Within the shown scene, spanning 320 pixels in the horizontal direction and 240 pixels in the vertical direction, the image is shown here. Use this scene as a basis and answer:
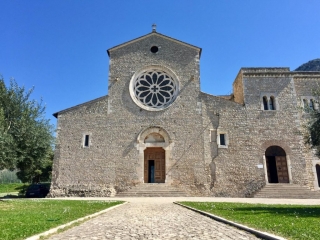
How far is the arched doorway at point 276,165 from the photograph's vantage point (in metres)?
20.6

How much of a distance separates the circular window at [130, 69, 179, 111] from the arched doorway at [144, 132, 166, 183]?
2.64 metres

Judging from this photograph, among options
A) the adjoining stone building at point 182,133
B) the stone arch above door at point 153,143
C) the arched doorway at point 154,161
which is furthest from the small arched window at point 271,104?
the arched doorway at point 154,161

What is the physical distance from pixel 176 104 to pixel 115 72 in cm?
616

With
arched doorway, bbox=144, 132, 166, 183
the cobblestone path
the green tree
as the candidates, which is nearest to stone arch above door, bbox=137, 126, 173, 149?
arched doorway, bbox=144, 132, 166, 183

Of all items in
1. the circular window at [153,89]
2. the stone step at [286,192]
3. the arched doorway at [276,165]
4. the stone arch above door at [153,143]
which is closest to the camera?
the stone step at [286,192]

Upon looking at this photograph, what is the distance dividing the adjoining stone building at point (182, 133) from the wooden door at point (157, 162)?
0.08 meters

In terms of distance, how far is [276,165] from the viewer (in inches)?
822

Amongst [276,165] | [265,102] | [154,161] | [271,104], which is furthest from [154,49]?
[276,165]

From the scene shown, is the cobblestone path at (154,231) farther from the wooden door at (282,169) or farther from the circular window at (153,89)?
the circular window at (153,89)

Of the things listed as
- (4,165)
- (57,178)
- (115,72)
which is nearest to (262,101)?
(115,72)

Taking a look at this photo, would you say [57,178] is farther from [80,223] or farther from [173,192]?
[80,223]

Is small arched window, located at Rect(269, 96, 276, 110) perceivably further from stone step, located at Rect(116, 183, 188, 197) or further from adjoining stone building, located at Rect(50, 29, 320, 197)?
stone step, located at Rect(116, 183, 188, 197)

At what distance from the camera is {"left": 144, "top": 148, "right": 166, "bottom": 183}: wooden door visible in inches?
835

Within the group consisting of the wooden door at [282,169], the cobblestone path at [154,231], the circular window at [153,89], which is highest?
the circular window at [153,89]
